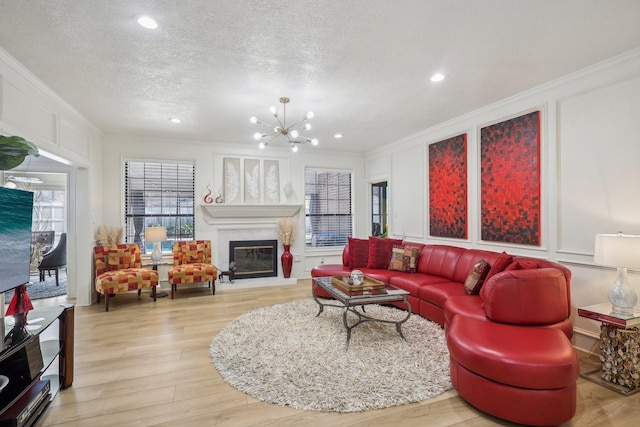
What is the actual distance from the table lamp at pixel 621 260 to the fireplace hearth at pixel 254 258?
16.4 ft

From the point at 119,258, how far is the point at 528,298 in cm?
542

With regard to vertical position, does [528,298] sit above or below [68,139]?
below

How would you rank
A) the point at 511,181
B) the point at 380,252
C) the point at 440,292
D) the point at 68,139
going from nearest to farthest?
1. the point at 440,292
2. the point at 511,181
3. the point at 68,139
4. the point at 380,252

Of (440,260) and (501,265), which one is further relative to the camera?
(440,260)

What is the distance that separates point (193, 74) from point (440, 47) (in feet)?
7.58

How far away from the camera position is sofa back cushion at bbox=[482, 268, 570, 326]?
2486mm

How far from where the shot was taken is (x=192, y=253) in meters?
5.45

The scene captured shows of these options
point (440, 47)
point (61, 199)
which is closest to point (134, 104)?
point (440, 47)

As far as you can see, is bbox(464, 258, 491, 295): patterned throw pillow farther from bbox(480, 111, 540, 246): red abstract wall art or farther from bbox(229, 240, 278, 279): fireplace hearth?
bbox(229, 240, 278, 279): fireplace hearth

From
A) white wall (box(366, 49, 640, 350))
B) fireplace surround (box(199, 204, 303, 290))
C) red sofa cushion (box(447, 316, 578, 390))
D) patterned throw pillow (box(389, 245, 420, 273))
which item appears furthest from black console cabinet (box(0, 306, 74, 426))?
white wall (box(366, 49, 640, 350))

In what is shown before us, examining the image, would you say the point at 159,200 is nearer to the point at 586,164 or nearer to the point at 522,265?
the point at 522,265

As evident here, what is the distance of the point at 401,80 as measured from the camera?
322 centimetres

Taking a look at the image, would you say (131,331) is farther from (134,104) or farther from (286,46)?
(286,46)

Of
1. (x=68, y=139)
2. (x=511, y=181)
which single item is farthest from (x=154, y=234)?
(x=511, y=181)
